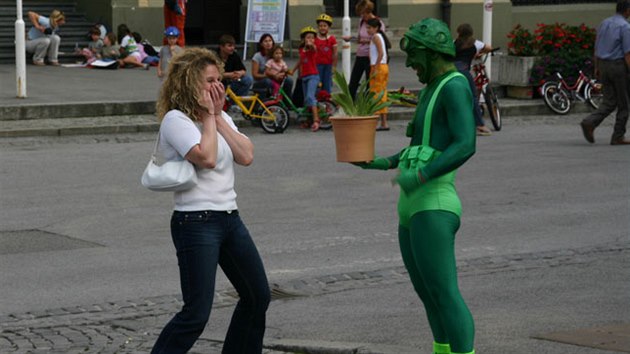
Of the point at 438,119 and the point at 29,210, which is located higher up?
the point at 438,119

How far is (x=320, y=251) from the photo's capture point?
10688 millimetres

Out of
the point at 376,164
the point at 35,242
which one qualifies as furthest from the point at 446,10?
the point at 376,164

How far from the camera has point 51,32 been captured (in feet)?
87.6

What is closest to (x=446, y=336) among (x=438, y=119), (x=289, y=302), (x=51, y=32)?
(x=438, y=119)

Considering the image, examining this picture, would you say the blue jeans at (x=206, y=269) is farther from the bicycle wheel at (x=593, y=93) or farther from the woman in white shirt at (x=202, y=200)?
the bicycle wheel at (x=593, y=93)

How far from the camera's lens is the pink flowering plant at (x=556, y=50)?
72.5ft

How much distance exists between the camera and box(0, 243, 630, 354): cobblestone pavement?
25.6 feet

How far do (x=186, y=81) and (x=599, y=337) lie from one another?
9.48ft

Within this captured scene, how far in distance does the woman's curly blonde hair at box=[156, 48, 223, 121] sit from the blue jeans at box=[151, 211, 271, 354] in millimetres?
503

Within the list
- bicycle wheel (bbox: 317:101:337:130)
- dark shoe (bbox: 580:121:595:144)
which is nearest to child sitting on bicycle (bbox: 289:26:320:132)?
bicycle wheel (bbox: 317:101:337:130)

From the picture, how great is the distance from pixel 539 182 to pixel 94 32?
1495 centimetres

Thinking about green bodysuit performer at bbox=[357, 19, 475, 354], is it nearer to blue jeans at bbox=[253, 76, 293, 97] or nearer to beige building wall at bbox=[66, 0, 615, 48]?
blue jeans at bbox=[253, 76, 293, 97]

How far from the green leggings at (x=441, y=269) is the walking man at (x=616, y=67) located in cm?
1152

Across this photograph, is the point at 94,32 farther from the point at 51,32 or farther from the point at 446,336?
the point at 446,336
